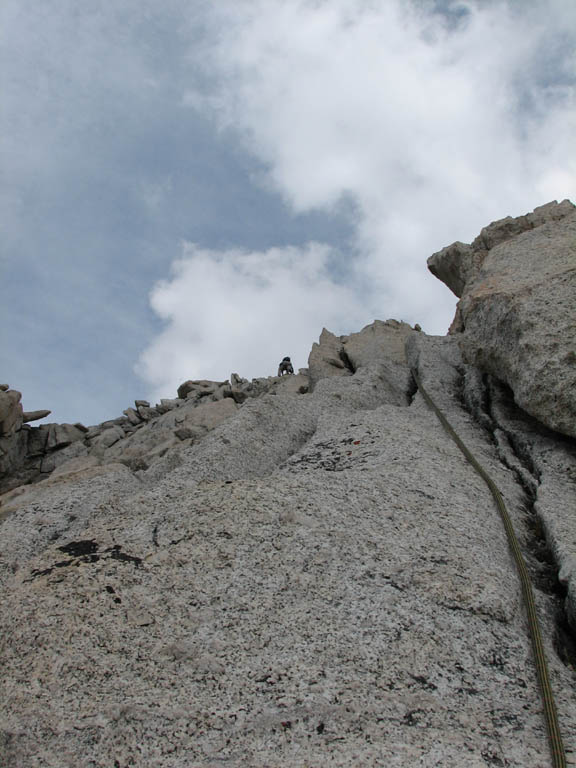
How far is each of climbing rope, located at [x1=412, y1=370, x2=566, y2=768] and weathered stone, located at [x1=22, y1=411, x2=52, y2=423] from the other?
15925mm

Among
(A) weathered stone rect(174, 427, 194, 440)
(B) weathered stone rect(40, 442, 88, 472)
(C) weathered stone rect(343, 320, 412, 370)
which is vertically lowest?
(A) weathered stone rect(174, 427, 194, 440)

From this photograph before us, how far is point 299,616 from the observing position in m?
5.61

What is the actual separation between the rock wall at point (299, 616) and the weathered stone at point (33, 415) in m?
12.4

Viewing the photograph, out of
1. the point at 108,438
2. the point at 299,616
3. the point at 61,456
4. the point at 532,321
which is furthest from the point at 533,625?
the point at 61,456

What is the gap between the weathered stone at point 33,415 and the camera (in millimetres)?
20969

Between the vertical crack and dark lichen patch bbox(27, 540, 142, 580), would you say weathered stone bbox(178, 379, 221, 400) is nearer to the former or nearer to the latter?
the vertical crack

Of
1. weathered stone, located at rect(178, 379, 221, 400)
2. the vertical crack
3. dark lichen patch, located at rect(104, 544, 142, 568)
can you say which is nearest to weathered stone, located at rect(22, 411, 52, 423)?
weathered stone, located at rect(178, 379, 221, 400)

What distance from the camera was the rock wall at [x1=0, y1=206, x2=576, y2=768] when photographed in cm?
461

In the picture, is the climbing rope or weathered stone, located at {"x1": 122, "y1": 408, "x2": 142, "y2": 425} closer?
the climbing rope

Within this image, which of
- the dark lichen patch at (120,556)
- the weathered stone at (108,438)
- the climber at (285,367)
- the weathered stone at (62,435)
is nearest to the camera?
the dark lichen patch at (120,556)

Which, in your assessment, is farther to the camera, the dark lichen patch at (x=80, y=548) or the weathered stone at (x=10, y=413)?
the weathered stone at (x=10, y=413)

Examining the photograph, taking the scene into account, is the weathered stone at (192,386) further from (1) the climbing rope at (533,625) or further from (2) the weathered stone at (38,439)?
(1) the climbing rope at (533,625)

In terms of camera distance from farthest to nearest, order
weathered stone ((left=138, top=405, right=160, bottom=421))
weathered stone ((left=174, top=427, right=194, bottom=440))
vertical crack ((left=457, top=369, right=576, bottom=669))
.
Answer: weathered stone ((left=138, top=405, right=160, bottom=421)) < weathered stone ((left=174, top=427, right=194, bottom=440)) < vertical crack ((left=457, top=369, right=576, bottom=669))

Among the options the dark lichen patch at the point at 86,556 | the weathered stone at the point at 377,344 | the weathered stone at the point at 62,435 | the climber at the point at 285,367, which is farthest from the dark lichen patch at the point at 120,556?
the climber at the point at 285,367
